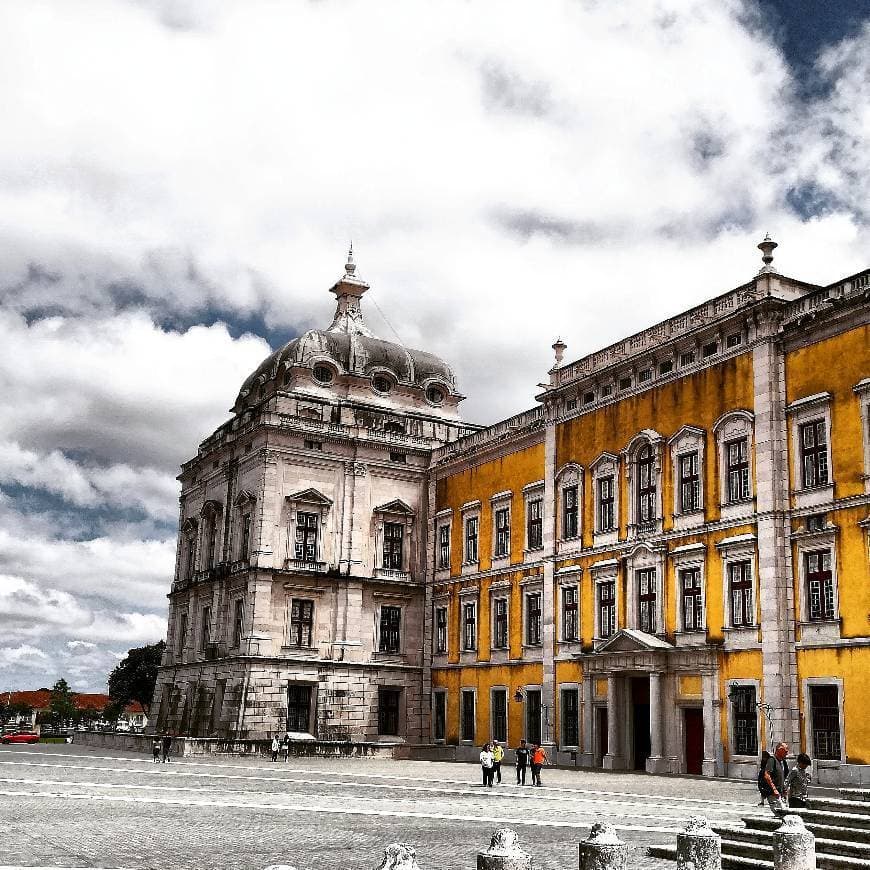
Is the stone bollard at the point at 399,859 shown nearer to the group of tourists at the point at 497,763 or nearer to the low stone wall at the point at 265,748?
the group of tourists at the point at 497,763

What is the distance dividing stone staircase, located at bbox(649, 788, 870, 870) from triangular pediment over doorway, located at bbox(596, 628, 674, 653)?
55.6 ft

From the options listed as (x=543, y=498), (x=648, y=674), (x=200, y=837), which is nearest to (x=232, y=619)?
(x=543, y=498)

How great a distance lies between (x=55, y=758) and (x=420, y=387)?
84.7 ft

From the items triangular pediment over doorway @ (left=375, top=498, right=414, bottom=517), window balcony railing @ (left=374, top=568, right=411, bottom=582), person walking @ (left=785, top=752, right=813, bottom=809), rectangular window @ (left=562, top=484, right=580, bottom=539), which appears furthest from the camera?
triangular pediment over doorway @ (left=375, top=498, right=414, bottom=517)

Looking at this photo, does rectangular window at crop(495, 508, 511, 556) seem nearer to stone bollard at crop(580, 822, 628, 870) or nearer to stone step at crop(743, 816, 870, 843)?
stone step at crop(743, 816, 870, 843)

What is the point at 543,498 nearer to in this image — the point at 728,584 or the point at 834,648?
the point at 728,584

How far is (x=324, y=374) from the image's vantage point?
55750 millimetres

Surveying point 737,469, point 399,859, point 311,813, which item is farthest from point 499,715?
point 399,859

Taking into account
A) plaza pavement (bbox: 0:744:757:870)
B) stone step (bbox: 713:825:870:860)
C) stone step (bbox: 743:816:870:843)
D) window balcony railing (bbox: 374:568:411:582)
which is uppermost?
window balcony railing (bbox: 374:568:411:582)

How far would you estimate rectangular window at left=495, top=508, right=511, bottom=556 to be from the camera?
45.9m

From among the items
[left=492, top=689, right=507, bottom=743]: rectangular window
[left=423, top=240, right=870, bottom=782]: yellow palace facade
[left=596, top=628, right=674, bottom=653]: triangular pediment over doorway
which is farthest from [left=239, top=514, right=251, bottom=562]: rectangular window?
[left=596, top=628, right=674, bottom=653]: triangular pediment over doorway

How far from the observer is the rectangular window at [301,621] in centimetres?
4853

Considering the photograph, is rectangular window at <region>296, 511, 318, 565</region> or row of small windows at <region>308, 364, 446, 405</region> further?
row of small windows at <region>308, 364, 446, 405</region>

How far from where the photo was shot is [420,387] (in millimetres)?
58281
